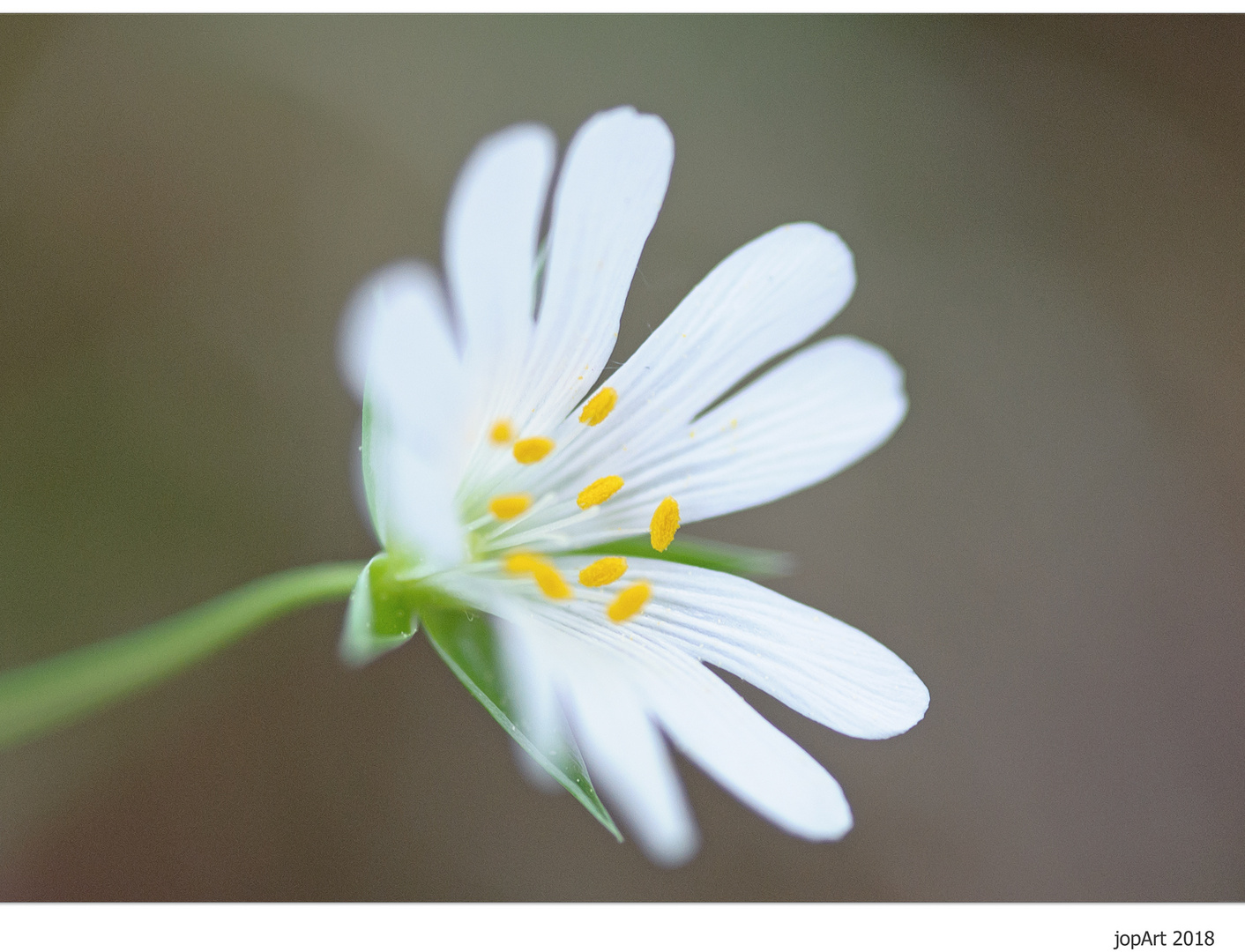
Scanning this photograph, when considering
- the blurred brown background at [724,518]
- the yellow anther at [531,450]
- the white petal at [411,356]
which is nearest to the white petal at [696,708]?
the yellow anther at [531,450]

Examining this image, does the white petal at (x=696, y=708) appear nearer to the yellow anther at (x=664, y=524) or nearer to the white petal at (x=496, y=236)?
the yellow anther at (x=664, y=524)

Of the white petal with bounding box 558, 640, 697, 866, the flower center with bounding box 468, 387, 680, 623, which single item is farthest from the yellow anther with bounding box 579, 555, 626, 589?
the white petal with bounding box 558, 640, 697, 866

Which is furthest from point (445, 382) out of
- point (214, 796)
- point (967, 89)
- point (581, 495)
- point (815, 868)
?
point (967, 89)

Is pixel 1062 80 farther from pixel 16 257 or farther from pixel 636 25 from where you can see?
pixel 16 257

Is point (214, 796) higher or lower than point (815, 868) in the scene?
higher

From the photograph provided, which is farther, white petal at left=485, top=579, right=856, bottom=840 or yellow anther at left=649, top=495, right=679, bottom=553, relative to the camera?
yellow anther at left=649, top=495, right=679, bottom=553

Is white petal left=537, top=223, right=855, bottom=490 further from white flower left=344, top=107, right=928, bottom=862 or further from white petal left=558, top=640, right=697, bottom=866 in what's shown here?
white petal left=558, top=640, right=697, bottom=866
